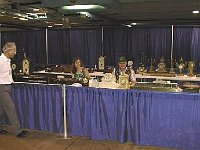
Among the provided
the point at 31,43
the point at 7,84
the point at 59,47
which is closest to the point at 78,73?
the point at 7,84

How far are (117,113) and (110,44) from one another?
20.5ft

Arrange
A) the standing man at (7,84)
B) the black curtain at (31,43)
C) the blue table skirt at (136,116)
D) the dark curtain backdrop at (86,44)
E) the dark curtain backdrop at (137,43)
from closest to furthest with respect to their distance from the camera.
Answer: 1. the blue table skirt at (136,116)
2. the standing man at (7,84)
3. the dark curtain backdrop at (137,43)
4. the dark curtain backdrop at (86,44)
5. the black curtain at (31,43)

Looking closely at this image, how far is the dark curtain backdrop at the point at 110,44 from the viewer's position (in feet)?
30.8

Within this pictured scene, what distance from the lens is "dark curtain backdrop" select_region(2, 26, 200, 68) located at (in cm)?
938

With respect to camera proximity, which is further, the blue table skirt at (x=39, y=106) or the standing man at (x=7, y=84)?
the blue table skirt at (x=39, y=106)

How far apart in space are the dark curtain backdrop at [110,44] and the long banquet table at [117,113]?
544 cm

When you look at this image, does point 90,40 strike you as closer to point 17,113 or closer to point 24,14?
point 24,14

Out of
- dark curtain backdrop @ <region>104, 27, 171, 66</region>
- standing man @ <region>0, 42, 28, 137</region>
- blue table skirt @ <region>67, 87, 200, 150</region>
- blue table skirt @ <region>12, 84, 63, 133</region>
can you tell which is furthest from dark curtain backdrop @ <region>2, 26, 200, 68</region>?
standing man @ <region>0, 42, 28, 137</region>

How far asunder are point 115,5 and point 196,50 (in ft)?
17.5

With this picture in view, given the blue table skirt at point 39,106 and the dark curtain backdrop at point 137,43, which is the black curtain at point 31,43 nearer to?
the dark curtain backdrop at point 137,43

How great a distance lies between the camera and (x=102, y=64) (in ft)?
31.6

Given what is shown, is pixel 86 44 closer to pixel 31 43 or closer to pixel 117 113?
pixel 31 43

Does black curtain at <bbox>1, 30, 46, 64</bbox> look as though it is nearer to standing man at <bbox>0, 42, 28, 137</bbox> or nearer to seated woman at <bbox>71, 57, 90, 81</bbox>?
seated woman at <bbox>71, 57, 90, 81</bbox>

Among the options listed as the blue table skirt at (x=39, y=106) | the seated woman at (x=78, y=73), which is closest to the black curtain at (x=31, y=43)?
the seated woman at (x=78, y=73)
